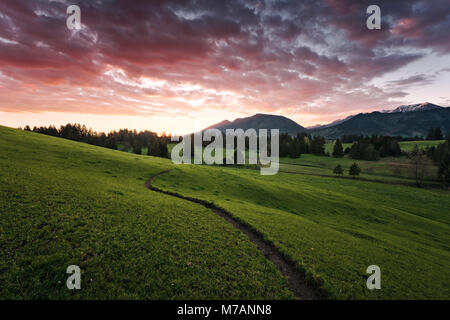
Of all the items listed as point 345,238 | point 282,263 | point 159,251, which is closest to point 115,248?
point 159,251

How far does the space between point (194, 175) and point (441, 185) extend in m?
94.0

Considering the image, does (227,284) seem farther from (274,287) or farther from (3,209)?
(3,209)

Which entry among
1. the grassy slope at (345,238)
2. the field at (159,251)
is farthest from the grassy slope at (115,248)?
the grassy slope at (345,238)

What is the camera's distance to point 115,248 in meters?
9.88

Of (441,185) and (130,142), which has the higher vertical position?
(130,142)

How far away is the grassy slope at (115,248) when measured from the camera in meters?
7.61

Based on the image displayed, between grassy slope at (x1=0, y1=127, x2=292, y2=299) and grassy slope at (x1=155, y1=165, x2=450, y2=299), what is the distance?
136 inches

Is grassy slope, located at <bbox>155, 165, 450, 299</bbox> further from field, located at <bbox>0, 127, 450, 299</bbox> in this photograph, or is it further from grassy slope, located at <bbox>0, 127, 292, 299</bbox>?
grassy slope, located at <bbox>0, 127, 292, 299</bbox>

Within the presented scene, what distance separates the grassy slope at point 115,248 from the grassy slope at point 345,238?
3447 millimetres

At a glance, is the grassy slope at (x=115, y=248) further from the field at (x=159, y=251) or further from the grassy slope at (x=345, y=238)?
the grassy slope at (x=345, y=238)

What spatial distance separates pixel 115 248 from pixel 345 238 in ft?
63.5

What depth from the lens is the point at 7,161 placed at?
19578mm

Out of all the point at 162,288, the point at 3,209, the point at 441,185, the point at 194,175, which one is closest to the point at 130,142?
the point at 194,175

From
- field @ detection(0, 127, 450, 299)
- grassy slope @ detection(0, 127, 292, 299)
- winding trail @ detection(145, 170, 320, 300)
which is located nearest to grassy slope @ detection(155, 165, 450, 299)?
field @ detection(0, 127, 450, 299)
